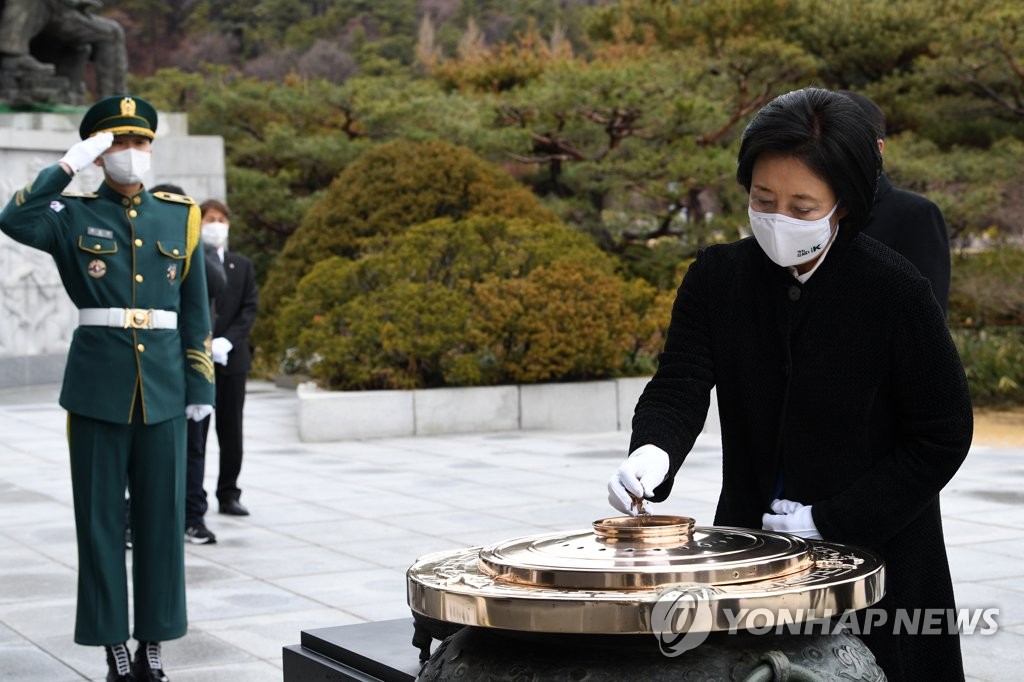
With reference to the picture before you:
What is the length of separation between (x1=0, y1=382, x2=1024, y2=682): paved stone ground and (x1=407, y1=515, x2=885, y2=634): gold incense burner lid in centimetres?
257

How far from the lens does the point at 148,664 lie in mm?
4395

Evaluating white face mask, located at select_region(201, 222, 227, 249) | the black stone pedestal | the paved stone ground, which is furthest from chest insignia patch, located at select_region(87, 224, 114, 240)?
white face mask, located at select_region(201, 222, 227, 249)

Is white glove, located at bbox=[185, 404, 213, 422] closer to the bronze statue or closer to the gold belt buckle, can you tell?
the gold belt buckle

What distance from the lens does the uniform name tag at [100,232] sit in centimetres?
441

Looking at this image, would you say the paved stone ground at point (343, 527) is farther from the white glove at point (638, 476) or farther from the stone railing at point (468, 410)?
the white glove at point (638, 476)

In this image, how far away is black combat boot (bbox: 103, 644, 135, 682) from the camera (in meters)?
4.33

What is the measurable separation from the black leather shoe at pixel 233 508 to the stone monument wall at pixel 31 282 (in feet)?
25.7

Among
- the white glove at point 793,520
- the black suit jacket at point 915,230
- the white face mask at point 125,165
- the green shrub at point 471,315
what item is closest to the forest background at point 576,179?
the green shrub at point 471,315

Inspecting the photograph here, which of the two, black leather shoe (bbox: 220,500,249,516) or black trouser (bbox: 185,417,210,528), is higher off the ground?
black trouser (bbox: 185,417,210,528)

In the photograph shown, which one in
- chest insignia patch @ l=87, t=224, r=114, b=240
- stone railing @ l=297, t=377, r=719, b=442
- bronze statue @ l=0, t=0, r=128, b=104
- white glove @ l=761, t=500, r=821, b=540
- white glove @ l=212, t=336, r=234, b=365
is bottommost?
stone railing @ l=297, t=377, r=719, b=442

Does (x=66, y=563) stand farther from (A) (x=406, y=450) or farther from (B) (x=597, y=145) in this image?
(B) (x=597, y=145)

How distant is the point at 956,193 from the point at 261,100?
9575 millimetres

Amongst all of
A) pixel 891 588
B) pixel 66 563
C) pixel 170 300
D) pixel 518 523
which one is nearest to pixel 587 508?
pixel 518 523

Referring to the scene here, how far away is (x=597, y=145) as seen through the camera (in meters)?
15.8
